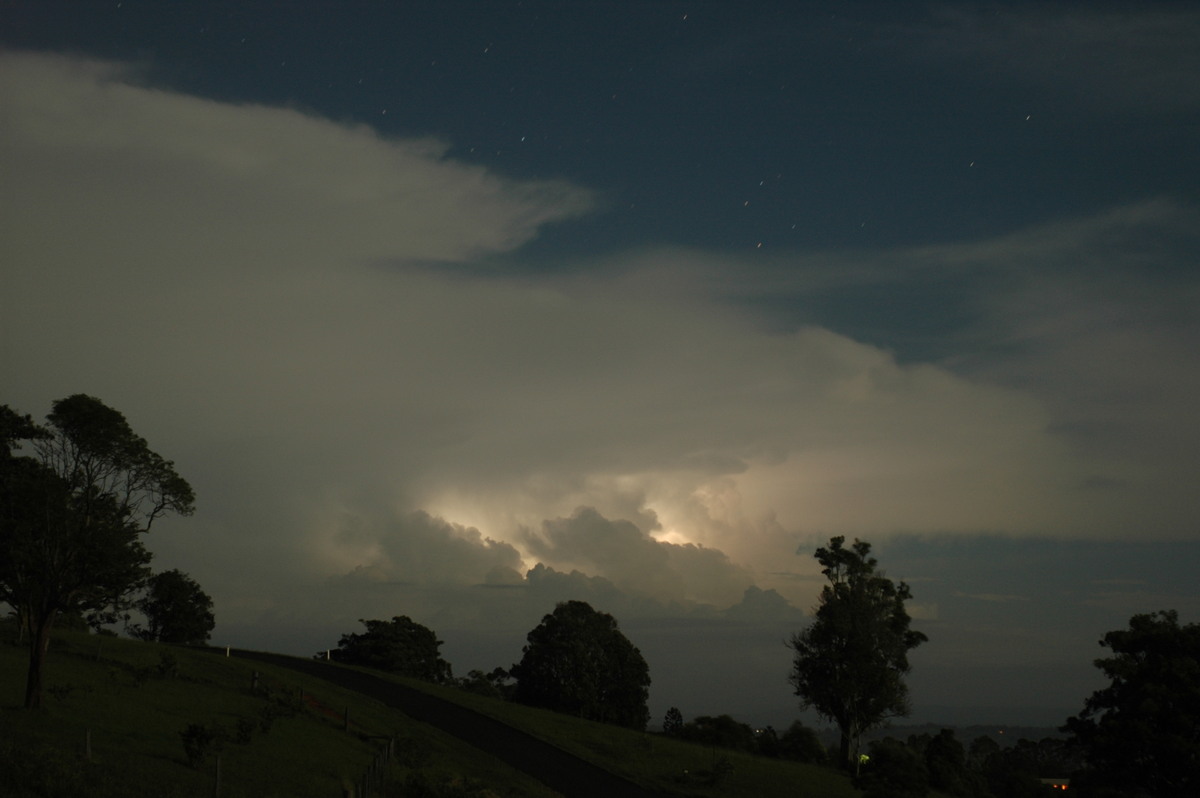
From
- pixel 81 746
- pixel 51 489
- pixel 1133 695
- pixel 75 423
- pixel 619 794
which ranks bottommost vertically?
pixel 619 794

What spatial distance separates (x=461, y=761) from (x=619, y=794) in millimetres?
8190

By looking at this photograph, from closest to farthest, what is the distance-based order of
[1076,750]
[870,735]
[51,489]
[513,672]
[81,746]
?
1. [81,746]
2. [51,489]
3. [1076,750]
4. [870,735]
5. [513,672]

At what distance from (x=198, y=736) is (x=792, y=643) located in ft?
166

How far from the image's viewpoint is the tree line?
35.0m

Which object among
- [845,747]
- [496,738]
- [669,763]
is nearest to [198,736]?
[496,738]

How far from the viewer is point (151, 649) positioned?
6256 centimetres

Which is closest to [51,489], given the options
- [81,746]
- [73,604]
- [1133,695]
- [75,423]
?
[75,423]

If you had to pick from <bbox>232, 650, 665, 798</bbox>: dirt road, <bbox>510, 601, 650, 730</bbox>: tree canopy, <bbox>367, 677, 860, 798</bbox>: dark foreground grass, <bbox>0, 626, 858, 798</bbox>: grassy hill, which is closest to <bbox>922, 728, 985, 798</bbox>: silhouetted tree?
<bbox>367, 677, 860, 798</bbox>: dark foreground grass

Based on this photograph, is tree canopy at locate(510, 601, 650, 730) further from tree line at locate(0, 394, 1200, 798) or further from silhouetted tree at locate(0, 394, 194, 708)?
silhouetted tree at locate(0, 394, 194, 708)

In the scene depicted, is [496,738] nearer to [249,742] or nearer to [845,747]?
[249,742]

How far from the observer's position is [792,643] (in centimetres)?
7131

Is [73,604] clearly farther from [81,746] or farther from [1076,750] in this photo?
[1076,750]

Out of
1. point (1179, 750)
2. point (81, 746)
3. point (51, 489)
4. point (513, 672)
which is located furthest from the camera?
point (513, 672)

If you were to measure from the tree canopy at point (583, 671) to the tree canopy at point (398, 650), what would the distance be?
12252mm
